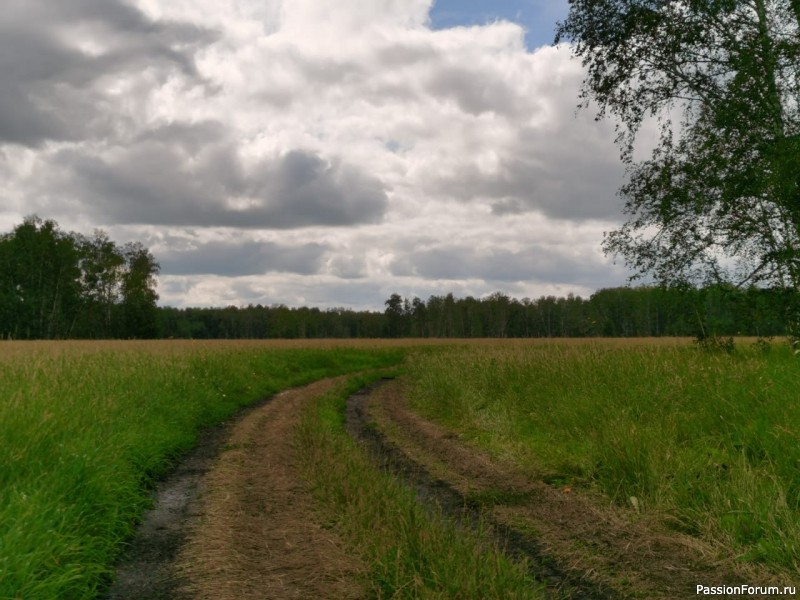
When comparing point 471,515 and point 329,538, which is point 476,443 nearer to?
point 471,515

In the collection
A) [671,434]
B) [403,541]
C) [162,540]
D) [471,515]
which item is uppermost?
[671,434]

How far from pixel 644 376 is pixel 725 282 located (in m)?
5.59

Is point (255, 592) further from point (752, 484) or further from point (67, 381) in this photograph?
point (67, 381)

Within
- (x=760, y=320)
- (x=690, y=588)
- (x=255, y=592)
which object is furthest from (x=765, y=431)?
(x=760, y=320)

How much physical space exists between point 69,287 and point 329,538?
80.4m

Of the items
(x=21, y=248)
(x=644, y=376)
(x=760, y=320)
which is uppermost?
(x=21, y=248)

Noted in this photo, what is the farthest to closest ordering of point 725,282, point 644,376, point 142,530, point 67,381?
point 725,282 < point 67,381 < point 644,376 < point 142,530

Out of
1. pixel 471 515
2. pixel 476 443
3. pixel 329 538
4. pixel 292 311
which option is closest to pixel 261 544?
pixel 329 538

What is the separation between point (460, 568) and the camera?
15.5 feet

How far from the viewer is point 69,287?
7475 cm

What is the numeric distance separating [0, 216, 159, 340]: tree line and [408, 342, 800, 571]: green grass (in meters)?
67.4

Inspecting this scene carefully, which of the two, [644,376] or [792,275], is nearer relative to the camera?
[644,376]

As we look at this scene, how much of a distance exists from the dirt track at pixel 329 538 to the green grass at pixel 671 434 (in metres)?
0.48

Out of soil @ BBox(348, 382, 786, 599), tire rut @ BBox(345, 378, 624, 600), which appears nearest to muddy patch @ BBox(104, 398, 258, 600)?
tire rut @ BBox(345, 378, 624, 600)
